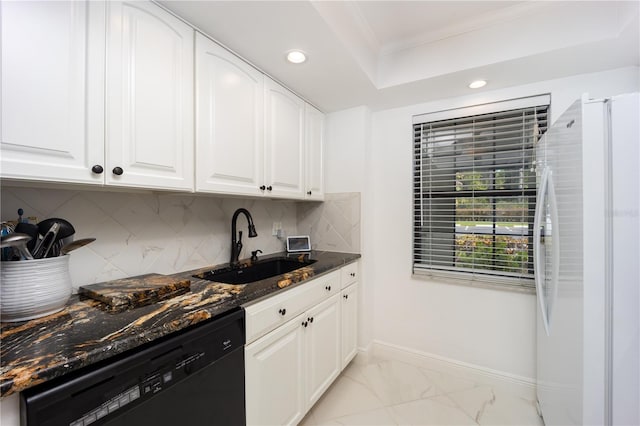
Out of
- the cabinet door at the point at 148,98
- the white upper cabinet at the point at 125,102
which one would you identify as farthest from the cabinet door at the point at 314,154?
the cabinet door at the point at 148,98

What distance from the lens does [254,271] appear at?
1902mm

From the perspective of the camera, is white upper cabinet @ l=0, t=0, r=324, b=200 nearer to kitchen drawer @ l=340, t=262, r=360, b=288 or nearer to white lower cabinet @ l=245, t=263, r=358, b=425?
white lower cabinet @ l=245, t=263, r=358, b=425

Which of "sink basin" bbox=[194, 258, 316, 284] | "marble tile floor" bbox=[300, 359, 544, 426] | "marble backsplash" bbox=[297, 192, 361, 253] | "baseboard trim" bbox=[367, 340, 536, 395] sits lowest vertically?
"marble tile floor" bbox=[300, 359, 544, 426]

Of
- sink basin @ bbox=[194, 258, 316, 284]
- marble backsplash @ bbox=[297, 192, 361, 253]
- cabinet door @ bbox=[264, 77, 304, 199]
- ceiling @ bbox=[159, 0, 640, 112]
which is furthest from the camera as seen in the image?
marble backsplash @ bbox=[297, 192, 361, 253]

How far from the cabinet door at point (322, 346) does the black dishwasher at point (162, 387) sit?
54 centimetres

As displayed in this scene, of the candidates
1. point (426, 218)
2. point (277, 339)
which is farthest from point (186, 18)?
point (426, 218)

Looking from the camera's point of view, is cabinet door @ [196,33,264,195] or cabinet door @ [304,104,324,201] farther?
cabinet door @ [304,104,324,201]

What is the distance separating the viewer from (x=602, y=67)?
1667 millimetres

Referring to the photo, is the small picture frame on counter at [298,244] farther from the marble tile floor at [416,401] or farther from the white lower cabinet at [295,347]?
the marble tile floor at [416,401]

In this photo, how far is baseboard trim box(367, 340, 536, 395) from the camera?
192 cm

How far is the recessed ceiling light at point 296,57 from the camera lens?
4.93 feet

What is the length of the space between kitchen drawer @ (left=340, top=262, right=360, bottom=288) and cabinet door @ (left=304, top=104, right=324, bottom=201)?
63cm

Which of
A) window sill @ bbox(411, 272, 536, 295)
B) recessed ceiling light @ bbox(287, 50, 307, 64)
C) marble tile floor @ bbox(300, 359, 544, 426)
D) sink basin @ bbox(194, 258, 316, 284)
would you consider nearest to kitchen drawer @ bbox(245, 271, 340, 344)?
sink basin @ bbox(194, 258, 316, 284)

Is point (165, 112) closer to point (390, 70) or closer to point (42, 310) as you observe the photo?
point (42, 310)
